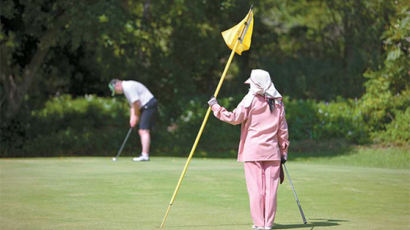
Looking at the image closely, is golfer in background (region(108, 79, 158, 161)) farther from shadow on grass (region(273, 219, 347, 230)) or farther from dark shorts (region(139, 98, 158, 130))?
shadow on grass (region(273, 219, 347, 230))

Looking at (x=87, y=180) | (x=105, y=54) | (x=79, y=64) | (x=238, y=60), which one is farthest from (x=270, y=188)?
(x=238, y=60)

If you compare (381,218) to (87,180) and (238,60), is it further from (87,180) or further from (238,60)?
(238,60)

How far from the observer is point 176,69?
21328 mm

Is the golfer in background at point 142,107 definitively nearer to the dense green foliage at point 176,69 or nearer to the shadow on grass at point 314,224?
the dense green foliage at point 176,69

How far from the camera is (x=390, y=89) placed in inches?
848

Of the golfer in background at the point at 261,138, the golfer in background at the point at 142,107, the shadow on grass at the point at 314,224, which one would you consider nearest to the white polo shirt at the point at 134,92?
the golfer in background at the point at 142,107

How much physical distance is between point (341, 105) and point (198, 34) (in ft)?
16.4

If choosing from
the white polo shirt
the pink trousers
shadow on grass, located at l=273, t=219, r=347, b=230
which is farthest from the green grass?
the white polo shirt

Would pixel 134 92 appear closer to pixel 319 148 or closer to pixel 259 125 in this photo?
pixel 319 148

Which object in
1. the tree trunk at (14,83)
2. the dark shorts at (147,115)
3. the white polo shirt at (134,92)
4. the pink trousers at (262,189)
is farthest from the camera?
the tree trunk at (14,83)

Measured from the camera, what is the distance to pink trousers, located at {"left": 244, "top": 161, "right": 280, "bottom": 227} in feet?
26.2

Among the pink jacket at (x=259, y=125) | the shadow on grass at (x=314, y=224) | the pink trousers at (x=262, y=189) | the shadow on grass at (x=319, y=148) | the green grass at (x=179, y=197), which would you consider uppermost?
the pink jacket at (x=259, y=125)

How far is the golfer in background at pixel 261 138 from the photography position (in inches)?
316

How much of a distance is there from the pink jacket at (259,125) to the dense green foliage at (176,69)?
10997 millimetres
